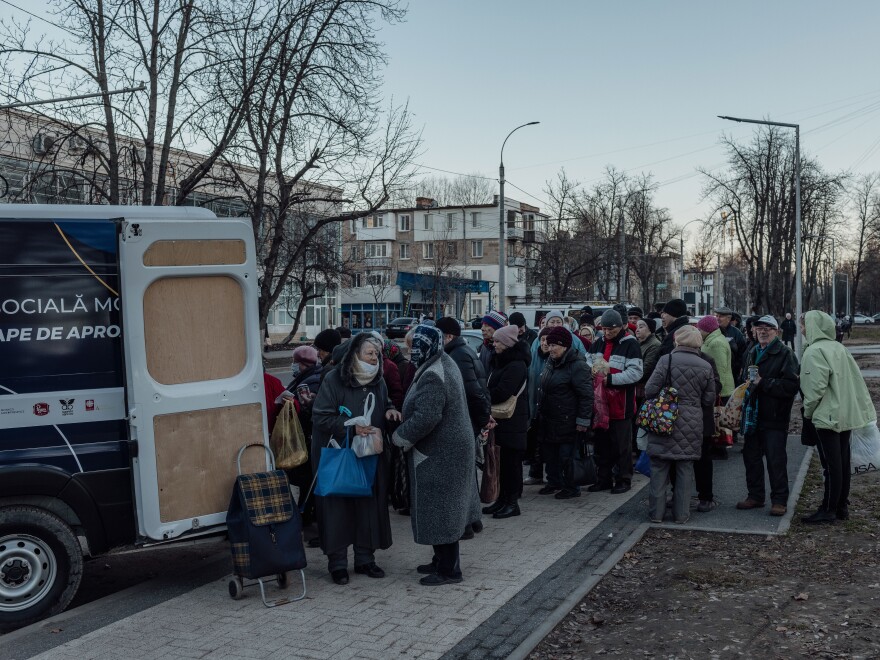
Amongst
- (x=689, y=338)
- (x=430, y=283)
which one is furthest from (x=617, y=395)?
(x=430, y=283)

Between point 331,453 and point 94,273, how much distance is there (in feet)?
6.65

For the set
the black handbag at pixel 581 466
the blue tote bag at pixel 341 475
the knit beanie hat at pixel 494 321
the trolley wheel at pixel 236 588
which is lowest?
the trolley wheel at pixel 236 588

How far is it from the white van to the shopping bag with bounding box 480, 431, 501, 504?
260 centimetres

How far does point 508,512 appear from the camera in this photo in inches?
331

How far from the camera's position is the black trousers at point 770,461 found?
323 inches

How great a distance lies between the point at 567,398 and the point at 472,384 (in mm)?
2052

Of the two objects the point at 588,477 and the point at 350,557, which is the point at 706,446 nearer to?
the point at 588,477

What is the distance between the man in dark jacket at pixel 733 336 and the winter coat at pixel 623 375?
10.4 feet

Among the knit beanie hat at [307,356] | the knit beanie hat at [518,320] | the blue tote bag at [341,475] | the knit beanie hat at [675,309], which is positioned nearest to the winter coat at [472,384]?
the blue tote bag at [341,475]

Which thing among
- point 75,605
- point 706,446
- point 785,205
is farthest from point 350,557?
point 785,205

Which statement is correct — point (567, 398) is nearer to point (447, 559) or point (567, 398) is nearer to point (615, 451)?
point (615, 451)

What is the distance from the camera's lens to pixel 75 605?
6152 mm

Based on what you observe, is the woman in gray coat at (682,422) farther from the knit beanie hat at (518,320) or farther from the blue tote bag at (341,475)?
the blue tote bag at (341,475)

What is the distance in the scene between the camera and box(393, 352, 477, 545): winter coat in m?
6.05
